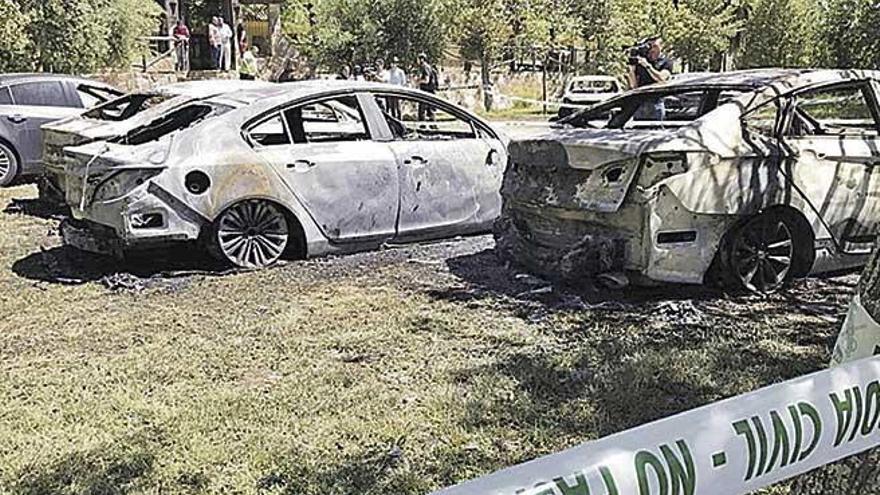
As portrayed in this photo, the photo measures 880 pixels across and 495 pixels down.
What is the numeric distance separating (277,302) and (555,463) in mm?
4730

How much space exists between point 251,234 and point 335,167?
825 millimetres

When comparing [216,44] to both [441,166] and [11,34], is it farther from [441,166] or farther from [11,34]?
[441,166]

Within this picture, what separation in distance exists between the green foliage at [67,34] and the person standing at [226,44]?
93.1 inches

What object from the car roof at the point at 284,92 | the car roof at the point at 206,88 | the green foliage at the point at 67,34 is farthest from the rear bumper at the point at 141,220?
the green foliage at the point at 67,34

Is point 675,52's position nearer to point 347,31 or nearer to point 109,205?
point 347,31

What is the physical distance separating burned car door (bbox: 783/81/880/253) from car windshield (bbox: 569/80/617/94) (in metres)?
19.2

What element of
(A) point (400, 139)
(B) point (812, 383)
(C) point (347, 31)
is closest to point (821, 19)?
(C) point (347, 31)

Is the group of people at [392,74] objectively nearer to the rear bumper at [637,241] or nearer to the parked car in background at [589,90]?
the parked car in background at [589,90]

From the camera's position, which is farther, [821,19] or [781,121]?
[821,19]

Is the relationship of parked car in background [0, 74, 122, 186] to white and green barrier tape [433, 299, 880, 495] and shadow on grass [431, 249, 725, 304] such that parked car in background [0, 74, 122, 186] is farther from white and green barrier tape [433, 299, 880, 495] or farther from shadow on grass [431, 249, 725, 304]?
white and green barrier tape [433, 299, 880, 495]

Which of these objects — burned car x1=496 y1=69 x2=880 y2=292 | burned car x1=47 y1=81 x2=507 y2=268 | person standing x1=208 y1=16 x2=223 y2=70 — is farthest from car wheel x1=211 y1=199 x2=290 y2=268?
person standing x1=208 y1=16 x2=223 y2=70

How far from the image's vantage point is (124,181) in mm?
6480

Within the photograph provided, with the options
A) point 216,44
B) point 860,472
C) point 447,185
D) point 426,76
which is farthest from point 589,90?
point 860,472

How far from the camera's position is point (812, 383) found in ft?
6.32
